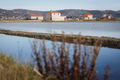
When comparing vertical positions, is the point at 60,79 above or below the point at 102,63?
above

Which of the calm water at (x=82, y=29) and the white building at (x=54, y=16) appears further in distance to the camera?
the white building at (x=54, y=16)

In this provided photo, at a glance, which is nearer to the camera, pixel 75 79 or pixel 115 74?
pixel 75 79

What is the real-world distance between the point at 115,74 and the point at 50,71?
132 inches

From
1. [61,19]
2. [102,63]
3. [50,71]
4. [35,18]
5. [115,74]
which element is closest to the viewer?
[50,71]

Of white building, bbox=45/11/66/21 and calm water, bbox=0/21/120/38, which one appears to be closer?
calm water, bbox=0/21/120/38

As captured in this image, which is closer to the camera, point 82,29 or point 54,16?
point 82,29

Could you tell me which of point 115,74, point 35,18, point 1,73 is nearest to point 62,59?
point 1,73

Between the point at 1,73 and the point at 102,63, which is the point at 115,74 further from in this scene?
the point at 1,73

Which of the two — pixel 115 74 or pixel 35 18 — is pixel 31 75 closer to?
pixel 115 74

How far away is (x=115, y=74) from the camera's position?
7309mm

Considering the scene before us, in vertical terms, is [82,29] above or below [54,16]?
above

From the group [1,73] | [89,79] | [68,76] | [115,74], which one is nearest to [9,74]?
[1,73]

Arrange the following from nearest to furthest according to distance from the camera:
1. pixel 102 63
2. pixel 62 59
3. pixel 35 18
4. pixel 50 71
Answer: pixel 62 59 < pixel 50 71 < pixel 102 63 < pixel 35 18

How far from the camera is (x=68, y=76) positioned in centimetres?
473
